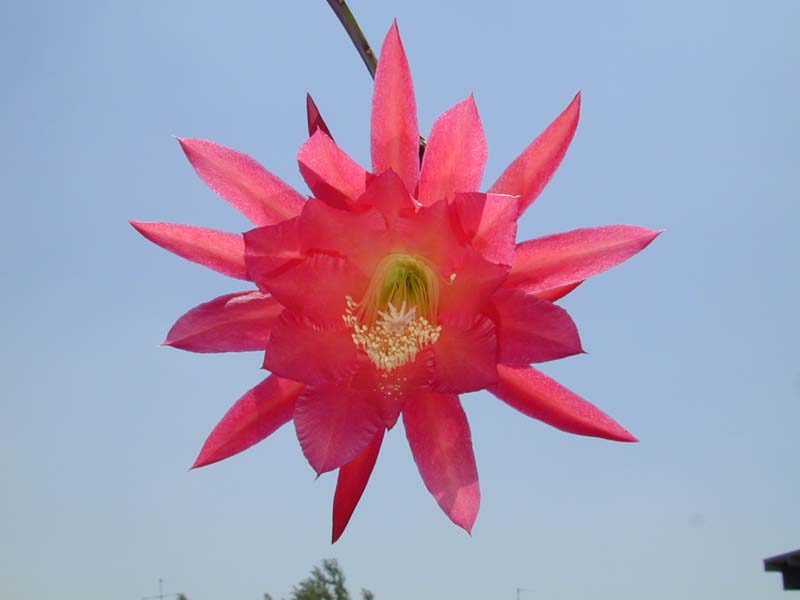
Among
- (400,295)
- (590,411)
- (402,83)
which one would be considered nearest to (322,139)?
(402,83)

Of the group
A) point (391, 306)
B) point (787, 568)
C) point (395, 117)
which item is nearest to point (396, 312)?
point (391, 306)

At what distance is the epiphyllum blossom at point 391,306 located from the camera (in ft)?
3.19

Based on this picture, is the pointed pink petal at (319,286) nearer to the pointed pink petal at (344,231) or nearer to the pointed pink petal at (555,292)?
the pointed pink petal at (344,231)

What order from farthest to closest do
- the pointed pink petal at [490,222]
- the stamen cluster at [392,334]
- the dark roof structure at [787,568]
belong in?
the dark roof structure at [787,568] < the stamen cluster at [392,334] < the pointed pink petal at [490,222]

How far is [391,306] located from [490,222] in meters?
0.20

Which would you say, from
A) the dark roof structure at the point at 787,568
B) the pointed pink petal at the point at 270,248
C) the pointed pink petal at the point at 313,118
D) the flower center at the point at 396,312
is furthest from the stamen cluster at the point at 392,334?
the dark roof structure at the point at 787,568

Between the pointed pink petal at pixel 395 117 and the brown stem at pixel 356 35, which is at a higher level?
the brown stem at pixel 356 35

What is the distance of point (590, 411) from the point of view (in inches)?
39.4

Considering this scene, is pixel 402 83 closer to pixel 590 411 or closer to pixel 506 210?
pixel 506 210

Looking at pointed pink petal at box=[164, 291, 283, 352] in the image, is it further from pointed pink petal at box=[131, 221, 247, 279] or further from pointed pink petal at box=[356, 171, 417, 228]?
pointed pink petal at box=[356, 171, 417, 228]

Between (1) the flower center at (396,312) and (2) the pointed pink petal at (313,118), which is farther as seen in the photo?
(1) the flower center at (396,312)

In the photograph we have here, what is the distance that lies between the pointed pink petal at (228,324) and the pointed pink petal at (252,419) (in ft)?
0.18

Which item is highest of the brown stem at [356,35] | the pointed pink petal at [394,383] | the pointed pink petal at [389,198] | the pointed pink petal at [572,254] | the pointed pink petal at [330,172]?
the brown stem at [356,35]

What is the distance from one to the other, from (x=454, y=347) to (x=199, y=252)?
0.31 m
